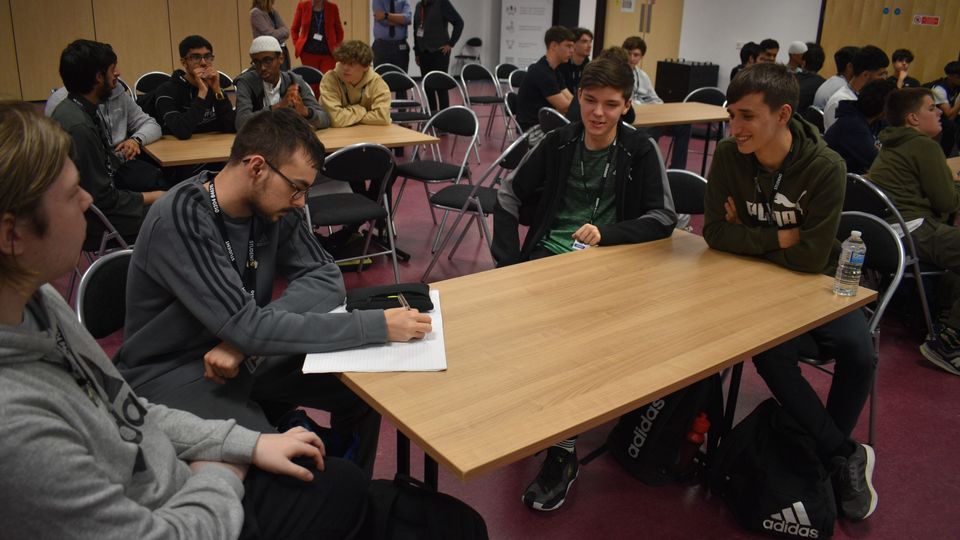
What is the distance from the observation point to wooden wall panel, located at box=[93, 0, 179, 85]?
30.0 feet

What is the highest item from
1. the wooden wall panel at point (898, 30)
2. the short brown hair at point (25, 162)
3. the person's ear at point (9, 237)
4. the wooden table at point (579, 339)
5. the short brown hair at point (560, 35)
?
the wooden wall panel at point (898, 30)

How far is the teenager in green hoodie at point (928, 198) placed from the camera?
11.1 feet

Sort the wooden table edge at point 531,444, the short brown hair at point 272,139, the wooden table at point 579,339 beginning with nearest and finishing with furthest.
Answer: the wooden table edge at point 531,444
the wooden table at point 579,339
the short brown hair at point 272,139

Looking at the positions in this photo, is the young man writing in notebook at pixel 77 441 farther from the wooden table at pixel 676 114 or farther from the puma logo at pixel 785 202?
the wooden table at pixel 676 114

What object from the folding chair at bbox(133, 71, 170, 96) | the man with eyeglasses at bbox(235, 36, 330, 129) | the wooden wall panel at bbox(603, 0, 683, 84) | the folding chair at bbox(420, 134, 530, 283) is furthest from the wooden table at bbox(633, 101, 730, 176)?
the wooden wall panel at bbox(603, 0, 683, 84)

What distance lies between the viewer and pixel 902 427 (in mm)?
2873

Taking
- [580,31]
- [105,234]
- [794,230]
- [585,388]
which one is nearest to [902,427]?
[794,230]

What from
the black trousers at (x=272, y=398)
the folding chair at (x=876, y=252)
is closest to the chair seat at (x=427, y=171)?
the folding chair at (x=876, y=252)

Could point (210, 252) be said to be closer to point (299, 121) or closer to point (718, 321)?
point (299, 121)

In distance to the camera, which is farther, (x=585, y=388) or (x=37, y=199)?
(x=585, y=388)

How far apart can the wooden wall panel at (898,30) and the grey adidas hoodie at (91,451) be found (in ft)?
30.7

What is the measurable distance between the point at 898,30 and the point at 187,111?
819 centimetres

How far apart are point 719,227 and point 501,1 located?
38.3 feet

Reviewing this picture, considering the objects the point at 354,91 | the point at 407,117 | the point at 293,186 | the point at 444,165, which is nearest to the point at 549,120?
the point at 444,165
